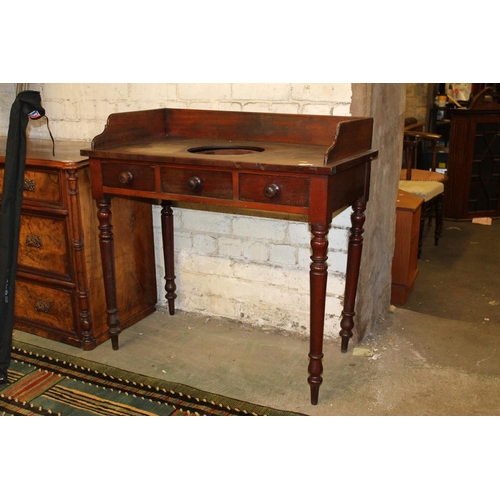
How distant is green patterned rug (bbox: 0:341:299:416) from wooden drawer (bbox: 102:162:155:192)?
0.82 meters

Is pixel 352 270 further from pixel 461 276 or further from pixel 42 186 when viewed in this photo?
pixel 461 276

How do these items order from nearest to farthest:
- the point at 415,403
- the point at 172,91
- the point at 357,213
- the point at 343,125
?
the point at 343,125 → the point at 415,403 → the point at 357,213 → the point at 172,91

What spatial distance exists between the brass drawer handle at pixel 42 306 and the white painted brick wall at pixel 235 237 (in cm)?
63

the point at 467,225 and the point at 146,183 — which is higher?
→ the point at 146,183

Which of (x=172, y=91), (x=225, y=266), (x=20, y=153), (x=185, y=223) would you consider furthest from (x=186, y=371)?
(x=172, y=91)

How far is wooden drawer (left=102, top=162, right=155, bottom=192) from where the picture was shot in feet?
7.45

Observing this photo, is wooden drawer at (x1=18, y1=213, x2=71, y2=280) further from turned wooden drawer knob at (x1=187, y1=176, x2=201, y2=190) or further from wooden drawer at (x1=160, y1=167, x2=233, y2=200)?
turned wooden drawer knob at (x1=187, y1=176, x2=201, y2=190)

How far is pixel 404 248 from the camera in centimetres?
328

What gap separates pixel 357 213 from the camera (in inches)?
96.8

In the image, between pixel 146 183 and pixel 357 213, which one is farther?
pixel 357 213

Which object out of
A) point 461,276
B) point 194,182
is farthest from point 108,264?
point 461,276

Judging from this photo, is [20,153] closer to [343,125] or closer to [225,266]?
[225,266]

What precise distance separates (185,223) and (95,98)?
81 centimetres

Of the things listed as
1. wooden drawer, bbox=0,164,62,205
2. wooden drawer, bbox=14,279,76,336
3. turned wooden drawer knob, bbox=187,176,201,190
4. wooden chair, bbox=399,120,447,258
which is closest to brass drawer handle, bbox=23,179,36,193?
wooden drawer, bbox=0,164,62,205
